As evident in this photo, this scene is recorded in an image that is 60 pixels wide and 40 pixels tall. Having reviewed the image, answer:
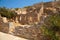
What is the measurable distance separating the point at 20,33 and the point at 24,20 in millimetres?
10170

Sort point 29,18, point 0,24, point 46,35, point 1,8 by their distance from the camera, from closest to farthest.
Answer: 1. point 46,35
2. point 0,24
3. point 29,18
4. point 1,8

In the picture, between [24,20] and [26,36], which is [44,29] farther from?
[24,20]

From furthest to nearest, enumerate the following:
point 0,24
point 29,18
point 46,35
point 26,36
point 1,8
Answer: point 1,8
point 29,18
point 0,24
point 26,36
point 46,35

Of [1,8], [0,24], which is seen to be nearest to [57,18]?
[0,24]

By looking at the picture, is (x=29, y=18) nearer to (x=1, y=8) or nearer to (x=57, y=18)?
(x=1, y=8)

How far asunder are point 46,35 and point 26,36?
171 centimetres

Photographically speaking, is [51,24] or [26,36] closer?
[51,24]

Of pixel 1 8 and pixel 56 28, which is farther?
pixel 1 8

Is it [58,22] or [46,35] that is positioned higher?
[58,22]

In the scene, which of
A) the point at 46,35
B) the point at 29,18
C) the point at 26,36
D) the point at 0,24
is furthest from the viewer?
the point at 29,18

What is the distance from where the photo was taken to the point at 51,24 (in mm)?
8633

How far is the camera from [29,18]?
20078 millimetres

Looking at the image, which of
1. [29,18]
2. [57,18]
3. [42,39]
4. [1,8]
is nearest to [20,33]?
[42,39]

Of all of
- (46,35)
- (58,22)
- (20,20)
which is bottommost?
(20,20)
